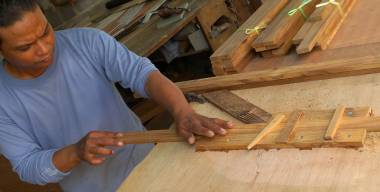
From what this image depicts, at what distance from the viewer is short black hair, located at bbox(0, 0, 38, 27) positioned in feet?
6.06

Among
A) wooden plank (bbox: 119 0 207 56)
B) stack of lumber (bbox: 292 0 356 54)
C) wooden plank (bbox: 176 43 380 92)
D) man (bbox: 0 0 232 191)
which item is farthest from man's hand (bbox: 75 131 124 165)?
wooden plank (bbox: 119 0 207 56)

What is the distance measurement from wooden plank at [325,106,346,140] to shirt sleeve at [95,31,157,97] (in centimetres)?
90

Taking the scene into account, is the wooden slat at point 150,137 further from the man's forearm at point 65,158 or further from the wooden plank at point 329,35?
the wooden plank at point 329,35

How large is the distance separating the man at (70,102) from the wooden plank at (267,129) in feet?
0.51

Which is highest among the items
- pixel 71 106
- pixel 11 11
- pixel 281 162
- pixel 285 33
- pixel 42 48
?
pixel 11 11

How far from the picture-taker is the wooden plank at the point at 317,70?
1830 millimetres

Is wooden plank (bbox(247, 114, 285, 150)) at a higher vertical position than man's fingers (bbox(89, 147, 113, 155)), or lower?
lower

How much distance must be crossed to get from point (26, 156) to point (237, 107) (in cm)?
100

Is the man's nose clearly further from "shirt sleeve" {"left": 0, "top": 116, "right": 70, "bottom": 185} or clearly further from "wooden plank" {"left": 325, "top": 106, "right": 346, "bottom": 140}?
"wooden plank" {"left": 325, "top": 106, "right": 346, "bottom": 140}

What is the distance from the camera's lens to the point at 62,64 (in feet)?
7.20

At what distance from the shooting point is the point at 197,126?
1856 mm

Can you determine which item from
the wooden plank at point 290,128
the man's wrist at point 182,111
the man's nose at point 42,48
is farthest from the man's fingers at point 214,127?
the man's nose at point 42,48

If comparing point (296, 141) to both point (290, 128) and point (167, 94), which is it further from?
point (167, 94)

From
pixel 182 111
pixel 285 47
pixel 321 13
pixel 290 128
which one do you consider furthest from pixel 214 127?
pixel 321 13
